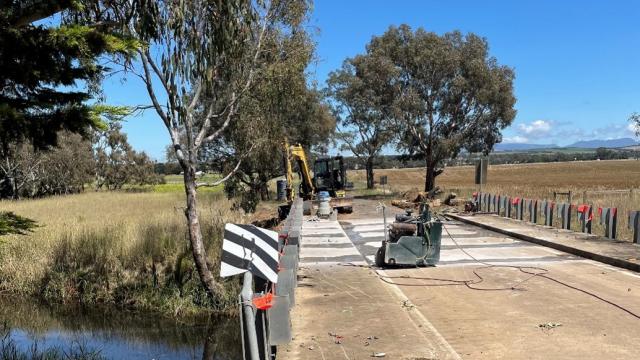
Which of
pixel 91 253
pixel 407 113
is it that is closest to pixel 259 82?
pixel 91 253

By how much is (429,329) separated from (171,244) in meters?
9.68

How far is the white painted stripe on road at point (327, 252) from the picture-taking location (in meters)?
14.5

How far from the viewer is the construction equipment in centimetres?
1214

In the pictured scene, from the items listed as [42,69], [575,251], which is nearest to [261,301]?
[42,69]

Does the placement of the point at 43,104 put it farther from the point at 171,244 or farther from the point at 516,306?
the point at 171,244

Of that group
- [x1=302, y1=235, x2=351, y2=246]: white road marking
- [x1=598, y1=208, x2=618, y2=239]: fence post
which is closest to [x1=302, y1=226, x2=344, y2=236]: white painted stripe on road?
[x1=302, y1=235, x2=351, y2=246]: white road marking

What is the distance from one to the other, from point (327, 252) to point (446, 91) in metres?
22.9

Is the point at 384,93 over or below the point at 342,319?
over

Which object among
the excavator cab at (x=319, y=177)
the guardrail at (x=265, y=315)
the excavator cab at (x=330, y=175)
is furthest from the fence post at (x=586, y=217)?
the excavator cab at (x=330, y=175)

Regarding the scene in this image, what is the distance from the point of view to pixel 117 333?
12297mm

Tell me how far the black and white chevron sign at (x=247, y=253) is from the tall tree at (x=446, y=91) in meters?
29.1

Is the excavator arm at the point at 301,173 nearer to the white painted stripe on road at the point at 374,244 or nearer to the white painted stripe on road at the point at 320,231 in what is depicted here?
the white painted stripe on road at the point at 320,231

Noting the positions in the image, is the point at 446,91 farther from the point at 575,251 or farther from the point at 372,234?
the point at 575,251

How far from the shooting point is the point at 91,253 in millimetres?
15320
